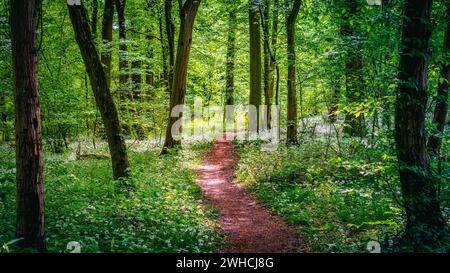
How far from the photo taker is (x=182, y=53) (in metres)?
15.8

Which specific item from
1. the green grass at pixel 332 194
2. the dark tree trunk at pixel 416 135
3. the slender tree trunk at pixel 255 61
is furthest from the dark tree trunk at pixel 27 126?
the slender tree trunk at pixel 255 61

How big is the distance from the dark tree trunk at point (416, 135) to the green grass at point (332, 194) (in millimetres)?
281

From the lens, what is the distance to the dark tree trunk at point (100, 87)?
8.69 metres

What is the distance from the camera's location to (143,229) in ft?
22.6

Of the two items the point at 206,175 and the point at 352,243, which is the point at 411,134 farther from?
the point at 206,175

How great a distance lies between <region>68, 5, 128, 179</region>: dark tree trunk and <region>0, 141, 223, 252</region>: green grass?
1.98 feet

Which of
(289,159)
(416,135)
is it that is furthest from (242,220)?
(289,159)

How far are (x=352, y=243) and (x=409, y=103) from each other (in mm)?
2709

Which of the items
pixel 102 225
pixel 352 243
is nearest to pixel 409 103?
pixel 352 243

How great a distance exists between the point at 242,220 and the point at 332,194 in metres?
2.60

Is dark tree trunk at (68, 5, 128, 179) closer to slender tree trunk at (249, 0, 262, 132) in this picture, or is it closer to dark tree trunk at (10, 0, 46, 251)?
dark tree trunk at (10, 0, 46, 251)

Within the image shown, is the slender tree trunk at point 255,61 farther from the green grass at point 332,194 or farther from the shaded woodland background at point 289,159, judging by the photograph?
the green grass at point 332,194

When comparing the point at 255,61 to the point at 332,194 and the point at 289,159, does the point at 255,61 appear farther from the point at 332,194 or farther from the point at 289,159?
the point at 332,194

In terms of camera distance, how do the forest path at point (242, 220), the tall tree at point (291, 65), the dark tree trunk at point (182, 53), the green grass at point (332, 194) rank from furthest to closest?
the dark tree trunk at point (182, 53) → the tall tree at point (291, 65) → the forest path at point (242, 220) → the green grass at point (332, 194)
